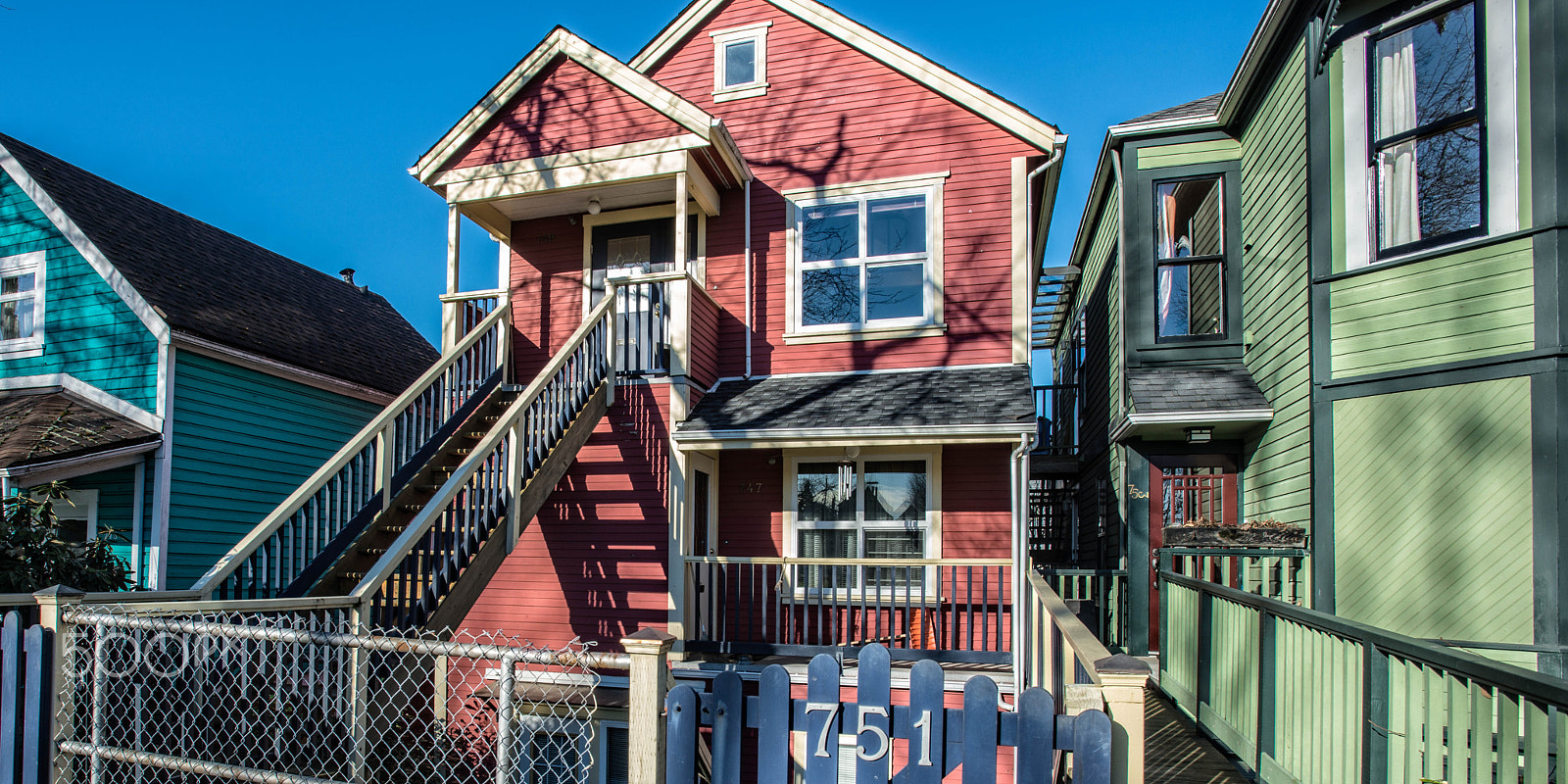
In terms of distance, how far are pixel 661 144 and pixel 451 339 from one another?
333cm

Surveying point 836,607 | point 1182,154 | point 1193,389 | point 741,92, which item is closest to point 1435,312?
point 1193,389

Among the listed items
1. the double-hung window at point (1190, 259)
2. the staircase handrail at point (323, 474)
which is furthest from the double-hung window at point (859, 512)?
the staircase handrail at point (323, 474)

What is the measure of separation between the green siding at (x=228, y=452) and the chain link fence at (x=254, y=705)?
266 inches

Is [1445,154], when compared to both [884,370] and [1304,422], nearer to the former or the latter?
[1304,422]

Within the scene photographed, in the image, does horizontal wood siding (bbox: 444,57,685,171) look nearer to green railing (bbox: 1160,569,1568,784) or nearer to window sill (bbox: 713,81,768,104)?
window sill (bbox: 713,81,768,104)

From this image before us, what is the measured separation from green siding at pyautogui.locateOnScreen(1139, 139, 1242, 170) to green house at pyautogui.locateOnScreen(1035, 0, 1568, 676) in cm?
2

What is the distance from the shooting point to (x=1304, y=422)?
7.25 metres

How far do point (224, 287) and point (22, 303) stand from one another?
240 cm

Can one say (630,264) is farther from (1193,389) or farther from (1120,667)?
(1120,667)

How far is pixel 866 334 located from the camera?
9.66 metres

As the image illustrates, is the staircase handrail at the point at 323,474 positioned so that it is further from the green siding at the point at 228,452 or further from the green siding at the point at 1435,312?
the green siding at the point at 1435,312

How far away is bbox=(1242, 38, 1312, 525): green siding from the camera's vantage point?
24.1 ft

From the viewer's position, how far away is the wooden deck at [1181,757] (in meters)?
4.91

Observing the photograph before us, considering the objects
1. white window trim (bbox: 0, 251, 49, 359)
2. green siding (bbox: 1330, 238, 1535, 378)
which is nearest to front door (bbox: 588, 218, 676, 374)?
green siding (bbox: 1330, 238, 1535, 378)
